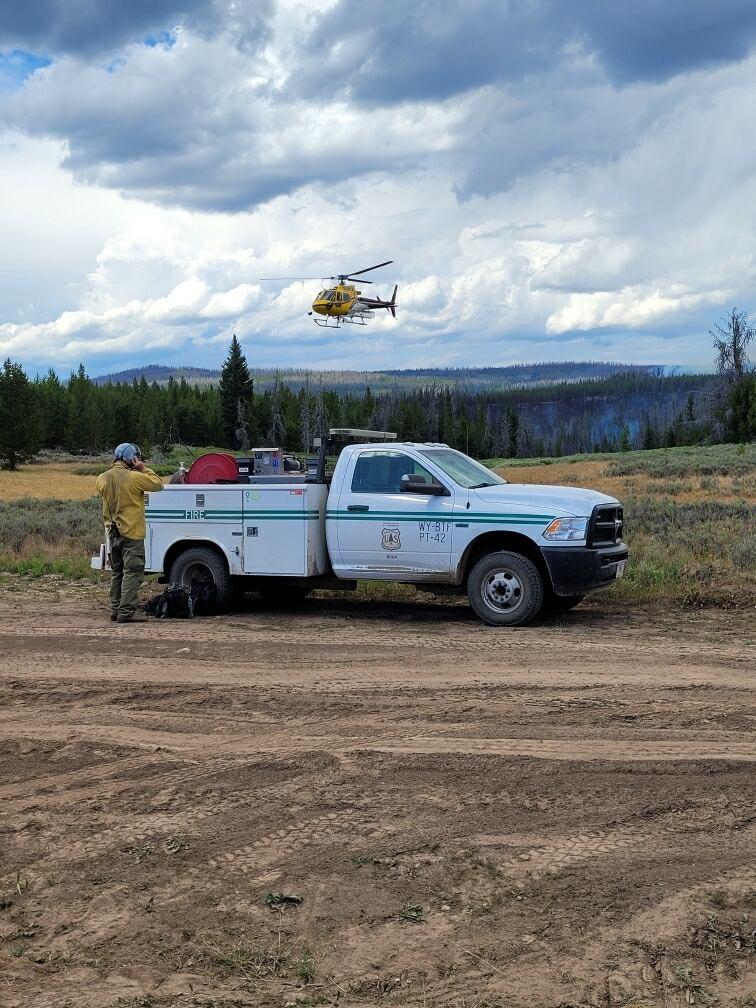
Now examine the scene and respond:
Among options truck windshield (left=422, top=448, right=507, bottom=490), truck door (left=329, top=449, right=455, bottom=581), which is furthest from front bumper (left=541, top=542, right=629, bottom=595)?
truck windshield (left=422, top=448, right=507, bottom=490)

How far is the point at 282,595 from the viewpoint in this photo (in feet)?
46.7

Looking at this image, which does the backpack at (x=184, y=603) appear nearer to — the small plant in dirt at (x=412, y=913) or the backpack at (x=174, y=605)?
the backpack at (x=174, y=605)

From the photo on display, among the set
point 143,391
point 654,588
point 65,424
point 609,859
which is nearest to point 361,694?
point 609,859

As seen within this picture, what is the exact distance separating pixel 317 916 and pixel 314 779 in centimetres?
175

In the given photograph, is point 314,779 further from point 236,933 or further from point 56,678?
point 56,678

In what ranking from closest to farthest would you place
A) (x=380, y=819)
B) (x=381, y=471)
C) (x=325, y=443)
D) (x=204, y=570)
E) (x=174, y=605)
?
1. (x=380, y=819)
2. (x=381, y=471)
3. (x=174, y=605)
4. (x=325, y=443)
5. (x=204, y=570)

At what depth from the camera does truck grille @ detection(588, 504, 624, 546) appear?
37.4 feet

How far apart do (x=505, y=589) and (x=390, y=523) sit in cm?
159

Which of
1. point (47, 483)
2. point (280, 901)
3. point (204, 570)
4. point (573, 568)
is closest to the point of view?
point (280, 901)

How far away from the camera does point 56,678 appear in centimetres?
921

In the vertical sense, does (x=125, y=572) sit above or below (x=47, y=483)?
below

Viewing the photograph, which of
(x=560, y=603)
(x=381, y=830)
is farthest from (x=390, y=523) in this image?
(x=381, y=830)

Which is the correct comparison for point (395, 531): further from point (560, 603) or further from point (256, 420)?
point (256, 420)

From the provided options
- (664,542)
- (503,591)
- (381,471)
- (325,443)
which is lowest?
(503,591)
